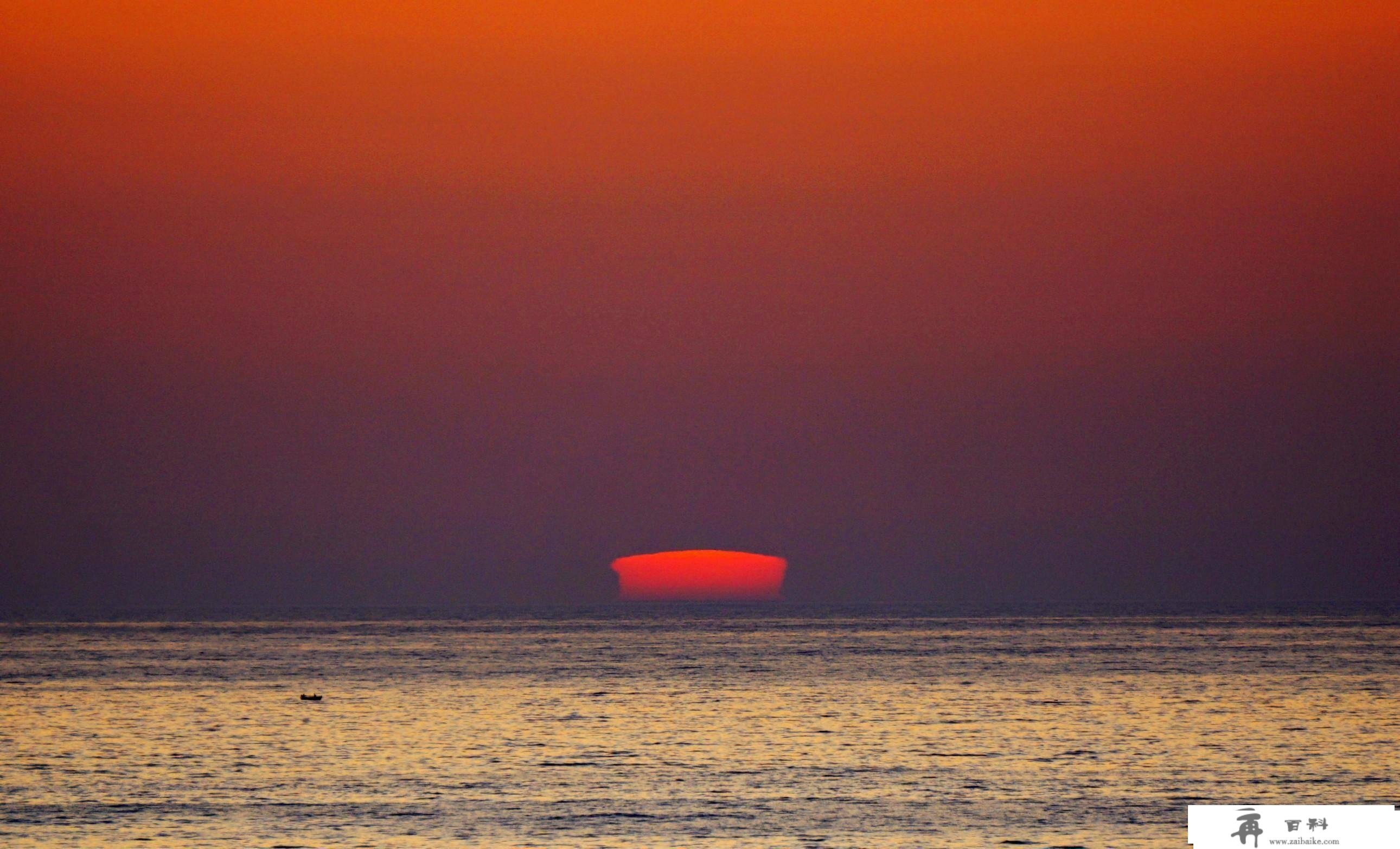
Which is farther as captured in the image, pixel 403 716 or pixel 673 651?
pixel 673 651

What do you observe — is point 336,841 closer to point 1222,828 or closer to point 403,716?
point 1222,828

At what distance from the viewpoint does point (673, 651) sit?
14662 cm

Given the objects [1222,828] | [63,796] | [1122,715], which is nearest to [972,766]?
[1222,828]

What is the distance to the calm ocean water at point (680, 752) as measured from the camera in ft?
136

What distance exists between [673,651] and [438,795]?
10041cm

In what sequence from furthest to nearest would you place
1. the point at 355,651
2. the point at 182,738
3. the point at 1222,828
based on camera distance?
the point at 355,651, the point at 182,738, the point at 1222,828

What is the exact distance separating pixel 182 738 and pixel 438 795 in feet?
67.4

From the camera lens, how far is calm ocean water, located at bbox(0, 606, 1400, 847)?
136 feet

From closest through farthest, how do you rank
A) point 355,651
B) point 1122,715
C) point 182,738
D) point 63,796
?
point 63,796, point 182,738, point 1122,715, point 355,651

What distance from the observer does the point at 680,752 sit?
5794 cm

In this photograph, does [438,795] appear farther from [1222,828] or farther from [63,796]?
[1222,828]

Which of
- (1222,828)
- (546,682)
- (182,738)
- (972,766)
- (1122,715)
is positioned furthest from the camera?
(546,682)

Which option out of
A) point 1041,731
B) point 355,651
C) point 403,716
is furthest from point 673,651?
point 1041,731

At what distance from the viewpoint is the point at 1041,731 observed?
214ft
